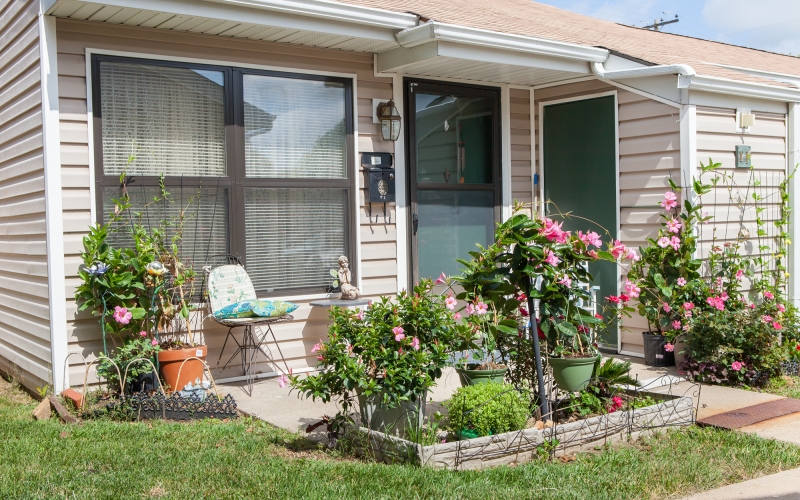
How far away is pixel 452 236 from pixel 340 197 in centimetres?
128

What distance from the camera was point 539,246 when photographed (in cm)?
441

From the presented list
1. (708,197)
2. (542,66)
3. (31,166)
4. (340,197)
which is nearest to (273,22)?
(340,197)

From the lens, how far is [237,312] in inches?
220

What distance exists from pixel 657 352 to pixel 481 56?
2847 millimetres

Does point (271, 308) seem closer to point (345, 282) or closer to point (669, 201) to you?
point (345, 282)

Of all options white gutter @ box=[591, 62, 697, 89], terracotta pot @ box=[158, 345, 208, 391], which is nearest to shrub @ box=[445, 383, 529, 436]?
terracotta pot @ box=[158, 345, 208, 391]

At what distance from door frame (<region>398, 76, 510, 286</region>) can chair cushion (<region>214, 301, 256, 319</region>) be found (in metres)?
1.76

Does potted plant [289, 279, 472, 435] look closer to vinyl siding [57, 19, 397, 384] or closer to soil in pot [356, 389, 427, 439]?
soil in pot [356, 389, 427, 439]

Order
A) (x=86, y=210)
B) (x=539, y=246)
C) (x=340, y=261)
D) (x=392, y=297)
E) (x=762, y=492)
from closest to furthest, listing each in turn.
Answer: (x=762, y=492), (x=539, y=246), (x=86, y=210), (x=340, y=261), (x=392, y=297)

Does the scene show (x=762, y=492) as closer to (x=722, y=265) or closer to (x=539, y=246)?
(x=539, y=246)

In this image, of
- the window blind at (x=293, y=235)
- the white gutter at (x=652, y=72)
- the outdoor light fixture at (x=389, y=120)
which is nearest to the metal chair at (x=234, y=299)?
the window blind at (x=293, y=235)

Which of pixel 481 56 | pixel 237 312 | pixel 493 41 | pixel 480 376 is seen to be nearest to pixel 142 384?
pixel 237 312

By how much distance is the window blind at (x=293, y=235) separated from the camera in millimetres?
6180

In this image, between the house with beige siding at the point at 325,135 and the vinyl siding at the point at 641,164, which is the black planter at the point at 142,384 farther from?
the vinyl siding at the point at 641,164
